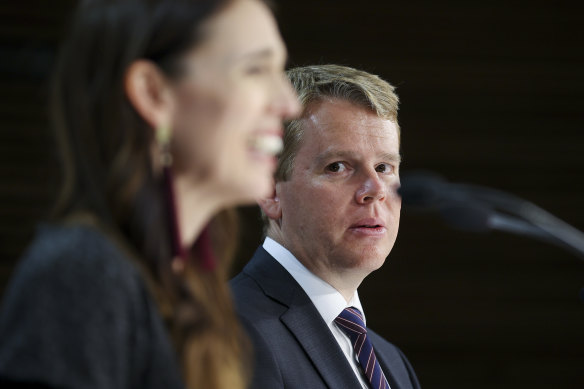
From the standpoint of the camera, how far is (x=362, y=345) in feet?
6.88

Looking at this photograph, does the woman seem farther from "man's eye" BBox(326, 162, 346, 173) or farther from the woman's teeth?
"man's eye" BBox(326, 162, 346, 173)

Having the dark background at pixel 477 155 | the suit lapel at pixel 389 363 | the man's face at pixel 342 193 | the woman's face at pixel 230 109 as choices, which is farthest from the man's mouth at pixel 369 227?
the dark background at pixel 477 155

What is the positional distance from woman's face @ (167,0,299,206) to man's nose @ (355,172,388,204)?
3.00 ft

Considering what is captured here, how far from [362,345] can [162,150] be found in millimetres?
1086

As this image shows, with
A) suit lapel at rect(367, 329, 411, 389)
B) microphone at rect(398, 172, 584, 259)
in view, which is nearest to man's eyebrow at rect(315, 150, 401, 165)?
suit lapel at rect(367, 329, 411, 389)

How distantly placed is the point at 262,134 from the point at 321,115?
1.02 m

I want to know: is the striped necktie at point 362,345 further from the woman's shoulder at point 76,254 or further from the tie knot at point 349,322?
the woman's shoulder at point 76,254

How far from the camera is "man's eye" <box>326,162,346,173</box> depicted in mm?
2162

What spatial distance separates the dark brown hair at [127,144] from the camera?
A: 1.13 meters

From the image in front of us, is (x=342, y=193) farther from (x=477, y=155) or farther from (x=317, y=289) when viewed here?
(x=477, y=155)

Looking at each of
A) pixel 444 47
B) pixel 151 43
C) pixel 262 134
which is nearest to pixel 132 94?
pixel 151 43

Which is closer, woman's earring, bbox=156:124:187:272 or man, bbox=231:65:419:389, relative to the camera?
woman's earring, bbox=156:124:187:272

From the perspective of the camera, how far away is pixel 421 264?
15.6ft

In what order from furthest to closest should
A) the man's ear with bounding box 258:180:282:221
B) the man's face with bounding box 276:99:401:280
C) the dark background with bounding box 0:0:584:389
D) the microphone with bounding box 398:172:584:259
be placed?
1. the dark background with bounding box 0:0:584:389
2. the man's ear with bounding box 258:180:282:221
3. the man's face with bounding box 276:99:401:280
4. the microphone with bounding box 398:172:584:259
